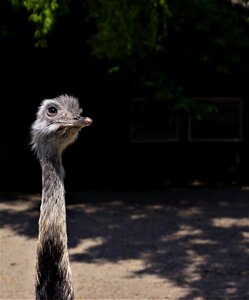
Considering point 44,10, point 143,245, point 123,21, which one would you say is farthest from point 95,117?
point 44,10

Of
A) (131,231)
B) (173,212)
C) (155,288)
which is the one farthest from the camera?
(173,212)

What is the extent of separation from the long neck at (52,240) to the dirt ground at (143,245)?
3209 mm

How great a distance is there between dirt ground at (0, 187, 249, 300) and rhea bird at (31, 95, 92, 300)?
323cm

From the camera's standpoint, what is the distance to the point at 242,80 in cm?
1473

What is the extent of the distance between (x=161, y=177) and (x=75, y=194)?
2402mm

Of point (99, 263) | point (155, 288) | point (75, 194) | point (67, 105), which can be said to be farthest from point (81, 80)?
point (67, 105)

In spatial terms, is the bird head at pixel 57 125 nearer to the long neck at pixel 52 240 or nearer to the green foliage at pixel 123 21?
the long neck at pixel 52 240

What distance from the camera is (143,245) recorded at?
9.53m

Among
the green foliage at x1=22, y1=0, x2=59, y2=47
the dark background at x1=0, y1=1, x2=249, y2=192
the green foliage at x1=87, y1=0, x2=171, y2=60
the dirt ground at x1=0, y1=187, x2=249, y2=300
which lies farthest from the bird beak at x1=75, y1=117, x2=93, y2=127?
the dark background at x1=0, y1=1, x2=249, y2=192

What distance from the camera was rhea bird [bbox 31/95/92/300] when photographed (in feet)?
13.6

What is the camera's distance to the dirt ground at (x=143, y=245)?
7719 mm

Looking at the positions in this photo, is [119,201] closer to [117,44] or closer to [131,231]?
[131,231]

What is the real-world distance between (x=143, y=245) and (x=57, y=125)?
5.47 m

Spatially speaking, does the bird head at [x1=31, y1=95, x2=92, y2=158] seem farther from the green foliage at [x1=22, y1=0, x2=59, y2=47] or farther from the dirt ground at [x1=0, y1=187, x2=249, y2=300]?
the green foliage at [x1=22, y1=0, x2=59, y2=47]
